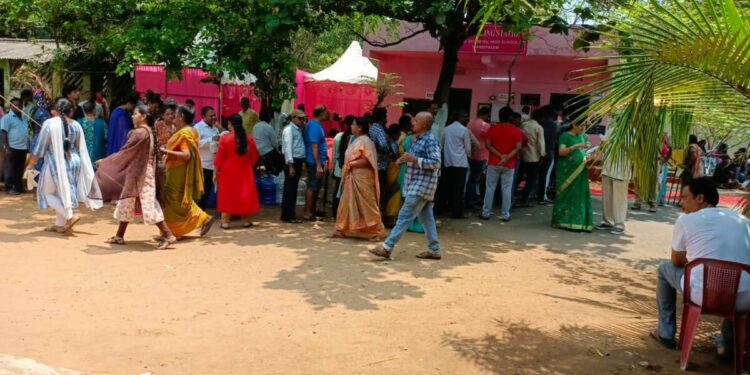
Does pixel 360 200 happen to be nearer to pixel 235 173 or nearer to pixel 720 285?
pixel 235 173

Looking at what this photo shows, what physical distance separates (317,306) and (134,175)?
2842 millimetres

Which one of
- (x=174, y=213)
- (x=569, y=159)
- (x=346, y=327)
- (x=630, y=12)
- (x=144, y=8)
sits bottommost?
(x=346, y=327)

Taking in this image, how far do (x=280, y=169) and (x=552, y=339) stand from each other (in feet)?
18.4

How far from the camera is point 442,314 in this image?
4930 mm

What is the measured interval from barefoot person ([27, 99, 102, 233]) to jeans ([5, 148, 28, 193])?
121 inches

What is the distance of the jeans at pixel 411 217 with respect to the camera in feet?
21.1

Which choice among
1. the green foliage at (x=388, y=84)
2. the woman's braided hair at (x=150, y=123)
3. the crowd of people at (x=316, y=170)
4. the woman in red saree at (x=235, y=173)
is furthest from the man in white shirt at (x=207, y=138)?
the green foliage at (x=388, y=84)

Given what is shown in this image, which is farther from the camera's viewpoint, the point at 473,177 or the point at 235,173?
the point at 473,177

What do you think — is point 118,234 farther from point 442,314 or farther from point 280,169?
point 442,314

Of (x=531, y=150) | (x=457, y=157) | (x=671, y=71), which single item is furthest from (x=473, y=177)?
(x=671, y=71)

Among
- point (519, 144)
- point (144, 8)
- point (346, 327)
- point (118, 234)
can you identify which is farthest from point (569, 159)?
point (144, 8)

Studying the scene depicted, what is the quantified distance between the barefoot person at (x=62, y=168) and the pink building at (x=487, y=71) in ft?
25.2

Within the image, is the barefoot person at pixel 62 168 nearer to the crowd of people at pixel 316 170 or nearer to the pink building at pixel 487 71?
the crowd of people at pixel 316 170

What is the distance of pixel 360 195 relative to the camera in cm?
758
